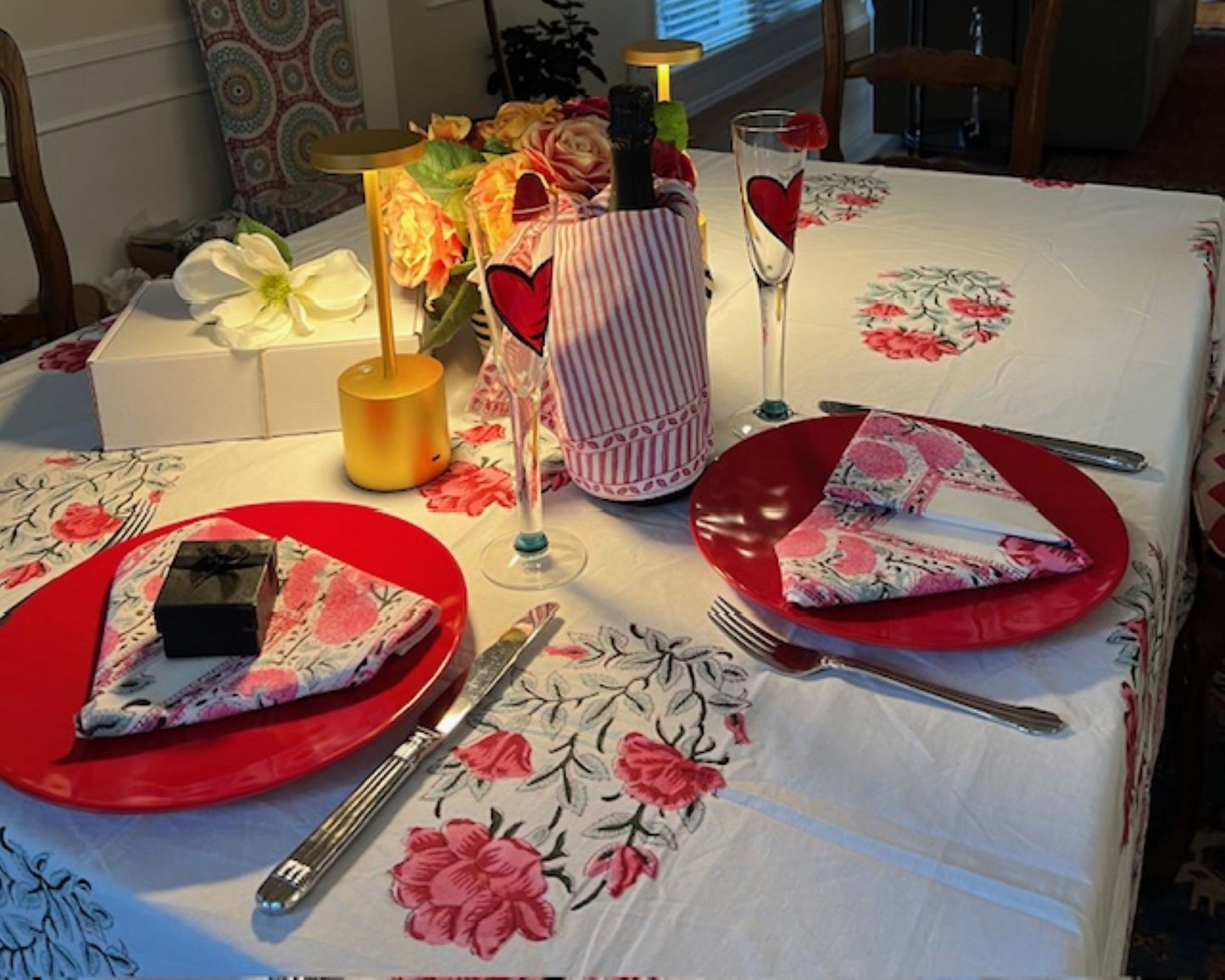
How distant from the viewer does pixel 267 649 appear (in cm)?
74

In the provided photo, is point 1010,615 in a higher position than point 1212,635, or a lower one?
higher

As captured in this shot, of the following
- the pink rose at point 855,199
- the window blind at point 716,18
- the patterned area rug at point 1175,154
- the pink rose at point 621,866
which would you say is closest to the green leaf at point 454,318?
the pink rose at point 621,866

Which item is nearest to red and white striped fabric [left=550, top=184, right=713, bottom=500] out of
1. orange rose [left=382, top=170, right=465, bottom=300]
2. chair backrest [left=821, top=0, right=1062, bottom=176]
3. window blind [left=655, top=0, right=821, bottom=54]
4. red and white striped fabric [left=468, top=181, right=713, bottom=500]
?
red and white striped fabric [left=468, top=181, right=713, bottom=500]

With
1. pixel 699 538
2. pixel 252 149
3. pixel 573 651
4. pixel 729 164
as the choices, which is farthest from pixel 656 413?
pixel 252 149

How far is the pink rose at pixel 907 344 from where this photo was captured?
120 centimetres

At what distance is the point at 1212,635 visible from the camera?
1.40m

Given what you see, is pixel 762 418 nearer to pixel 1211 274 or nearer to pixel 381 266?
pixel 381 266

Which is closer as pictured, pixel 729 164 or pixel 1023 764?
pixel 1023 764

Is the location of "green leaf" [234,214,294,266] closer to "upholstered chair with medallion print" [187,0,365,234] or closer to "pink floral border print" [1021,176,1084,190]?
"pink floral border print" [1021,176,1084,190]

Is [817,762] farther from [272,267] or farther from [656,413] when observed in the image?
[272,267]

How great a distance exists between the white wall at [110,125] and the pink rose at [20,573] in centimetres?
190

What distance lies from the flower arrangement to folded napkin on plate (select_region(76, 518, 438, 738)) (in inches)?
13.4

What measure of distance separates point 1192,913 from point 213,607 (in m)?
1.27

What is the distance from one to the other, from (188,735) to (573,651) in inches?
9.2
